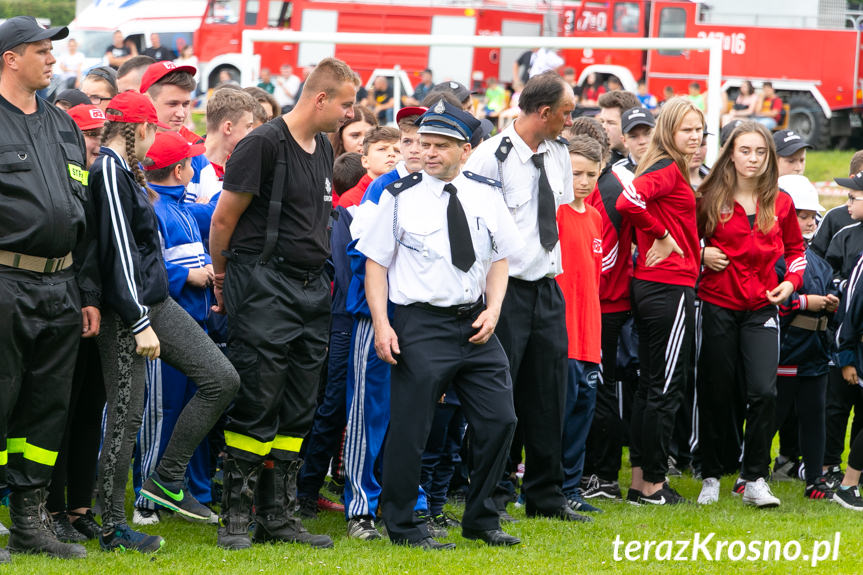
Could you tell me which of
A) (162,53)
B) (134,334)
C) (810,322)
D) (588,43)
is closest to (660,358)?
(810,322)

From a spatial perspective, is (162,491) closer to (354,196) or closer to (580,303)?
(354,196)

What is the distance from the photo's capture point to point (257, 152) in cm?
522

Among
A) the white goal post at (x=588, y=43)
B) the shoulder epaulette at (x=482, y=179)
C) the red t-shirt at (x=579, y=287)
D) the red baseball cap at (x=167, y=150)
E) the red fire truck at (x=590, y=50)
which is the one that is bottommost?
the red t-shirt at (x=579, y=287)

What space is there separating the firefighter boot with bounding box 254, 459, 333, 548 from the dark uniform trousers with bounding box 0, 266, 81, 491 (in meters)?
1.02

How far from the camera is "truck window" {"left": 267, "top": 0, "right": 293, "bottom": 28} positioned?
27.1 metres

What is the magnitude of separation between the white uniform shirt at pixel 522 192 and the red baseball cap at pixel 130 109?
1.68 m

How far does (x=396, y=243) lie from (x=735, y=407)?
3242 millimetres

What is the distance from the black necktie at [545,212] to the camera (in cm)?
589

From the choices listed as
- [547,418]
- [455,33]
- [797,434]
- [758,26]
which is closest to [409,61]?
[455,33]

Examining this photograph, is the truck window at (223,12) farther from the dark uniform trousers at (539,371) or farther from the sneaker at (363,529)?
the sneaker at (363,529)

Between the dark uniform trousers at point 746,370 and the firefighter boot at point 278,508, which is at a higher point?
the dark uniform trousers at point 746,370

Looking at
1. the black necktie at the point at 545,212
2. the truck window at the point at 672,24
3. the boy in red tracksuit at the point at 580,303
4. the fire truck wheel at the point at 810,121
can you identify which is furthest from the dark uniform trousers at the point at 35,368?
the truck window at the point at 672,24

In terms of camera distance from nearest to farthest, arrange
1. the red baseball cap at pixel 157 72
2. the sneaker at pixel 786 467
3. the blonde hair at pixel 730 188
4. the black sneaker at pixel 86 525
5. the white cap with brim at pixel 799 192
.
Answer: the black sneaker at pixel 86 525, the red baseball cap at pixel 157 72, the blonde hair at pixel 730 188, the white cap with brim at pixel 799 192, the sneaker at pixel 786 467

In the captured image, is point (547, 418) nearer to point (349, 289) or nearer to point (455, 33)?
point (349, 289)
